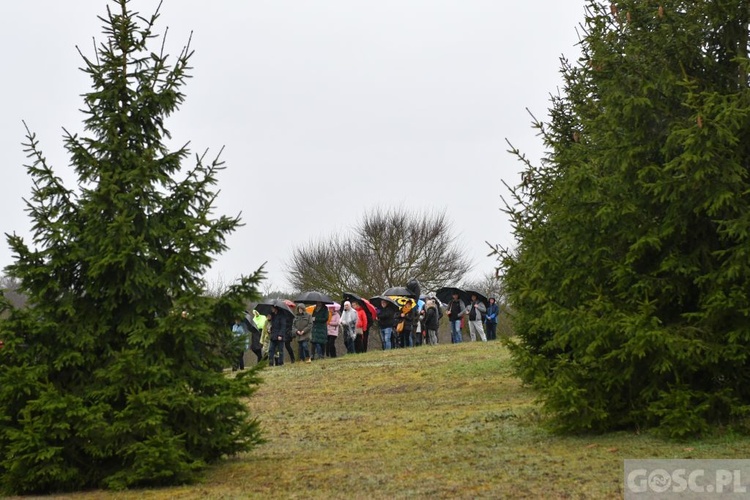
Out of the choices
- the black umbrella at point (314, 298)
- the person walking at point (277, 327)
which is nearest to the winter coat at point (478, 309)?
the black umbrella at point (314, 298)

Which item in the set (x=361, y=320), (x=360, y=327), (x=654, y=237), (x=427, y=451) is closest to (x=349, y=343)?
(x=360, y=327)

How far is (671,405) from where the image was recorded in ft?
34.9

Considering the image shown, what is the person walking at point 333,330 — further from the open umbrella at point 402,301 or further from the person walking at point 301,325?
the open umbrella at point 402,301

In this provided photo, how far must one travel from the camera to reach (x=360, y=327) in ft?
103

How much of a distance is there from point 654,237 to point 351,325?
2030 cm

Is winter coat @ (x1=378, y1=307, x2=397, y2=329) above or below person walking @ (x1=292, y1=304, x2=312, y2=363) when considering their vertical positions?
above

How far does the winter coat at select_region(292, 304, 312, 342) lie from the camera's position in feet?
92.8

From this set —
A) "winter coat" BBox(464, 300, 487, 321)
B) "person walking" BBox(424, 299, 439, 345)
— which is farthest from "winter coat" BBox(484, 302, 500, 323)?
"person walking" BBox(424, 299, 439, 345)

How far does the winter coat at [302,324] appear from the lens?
28.3 metres

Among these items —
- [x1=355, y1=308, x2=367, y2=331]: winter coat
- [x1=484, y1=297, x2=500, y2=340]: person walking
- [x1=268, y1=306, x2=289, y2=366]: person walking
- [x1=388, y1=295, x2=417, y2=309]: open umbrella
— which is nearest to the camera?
[x1=268, y1=306, x2=289, y2=366]: person walking

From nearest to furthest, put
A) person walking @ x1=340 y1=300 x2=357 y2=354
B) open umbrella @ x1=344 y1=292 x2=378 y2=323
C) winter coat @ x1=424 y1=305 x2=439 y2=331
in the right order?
person walking @ x1=340 y1=300 x2=357 y2=354
open umbrella @ x1=344 y1=292 x2=378 y2=323
winter coat @ x1=424 y1=305 x2=439 y2=331

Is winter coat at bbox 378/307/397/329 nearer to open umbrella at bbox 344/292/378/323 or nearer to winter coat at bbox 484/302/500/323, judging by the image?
open umbrella at bbox 344/292/378/323

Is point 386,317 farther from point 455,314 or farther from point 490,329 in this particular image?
point 490,329

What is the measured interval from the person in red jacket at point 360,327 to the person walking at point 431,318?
7.45 feet
